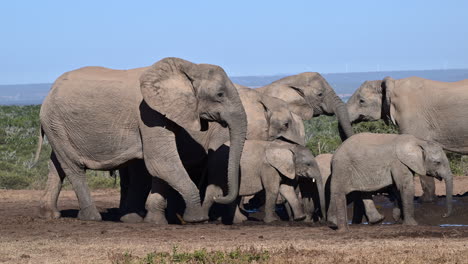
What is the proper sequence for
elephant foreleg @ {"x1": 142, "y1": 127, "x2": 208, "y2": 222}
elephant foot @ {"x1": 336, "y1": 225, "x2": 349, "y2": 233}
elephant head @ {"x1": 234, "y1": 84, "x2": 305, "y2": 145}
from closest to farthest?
elephant foot @ {"x1": 336, "y1": 225, "x2": 349, "y2": 233}, elephant foreleg @ {"x1": 142, "y1": 127, "x2": 208, "y2": 222}, elephant head @ {"x1": 234, "y1": 84, "x2": 305, "y2": 145}

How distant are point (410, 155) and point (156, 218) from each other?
3.61 meters

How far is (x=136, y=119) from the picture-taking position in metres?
13.6

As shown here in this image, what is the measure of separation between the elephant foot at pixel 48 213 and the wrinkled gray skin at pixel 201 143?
1015mm

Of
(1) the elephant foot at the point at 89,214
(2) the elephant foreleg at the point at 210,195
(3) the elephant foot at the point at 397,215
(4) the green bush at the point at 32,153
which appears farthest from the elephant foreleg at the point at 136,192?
(3) the elephant foot at the point at 397,215

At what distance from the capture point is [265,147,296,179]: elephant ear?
13734 millimetres

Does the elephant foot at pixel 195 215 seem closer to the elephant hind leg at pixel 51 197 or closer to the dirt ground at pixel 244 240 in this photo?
the dirt ground at pixel 244 240

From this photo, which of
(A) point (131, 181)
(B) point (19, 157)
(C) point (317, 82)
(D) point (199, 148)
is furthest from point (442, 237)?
(B) point (19, 157)

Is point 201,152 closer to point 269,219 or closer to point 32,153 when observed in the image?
point 269,219

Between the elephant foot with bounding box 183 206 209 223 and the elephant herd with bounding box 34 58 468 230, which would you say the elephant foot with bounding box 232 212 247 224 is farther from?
the elephant foot with bounding box 183 206 209 223

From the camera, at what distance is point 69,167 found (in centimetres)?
1441

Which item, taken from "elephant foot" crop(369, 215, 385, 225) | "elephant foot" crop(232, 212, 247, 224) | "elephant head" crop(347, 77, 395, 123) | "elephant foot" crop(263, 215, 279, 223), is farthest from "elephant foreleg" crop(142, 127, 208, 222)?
"elephant head" crop(347, 77, 395, 123)

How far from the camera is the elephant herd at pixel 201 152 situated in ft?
42.4

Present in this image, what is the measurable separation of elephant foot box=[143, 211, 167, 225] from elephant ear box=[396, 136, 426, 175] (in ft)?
11.1

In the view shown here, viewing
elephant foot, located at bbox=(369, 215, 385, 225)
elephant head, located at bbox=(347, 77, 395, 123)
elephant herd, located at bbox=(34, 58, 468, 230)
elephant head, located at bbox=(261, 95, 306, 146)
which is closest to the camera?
elephant herd, located at bbox=(34, 58, 468, 230)
